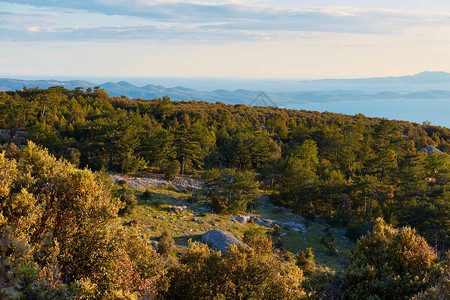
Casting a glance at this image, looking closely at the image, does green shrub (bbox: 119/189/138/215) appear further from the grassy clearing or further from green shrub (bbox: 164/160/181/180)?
green shrub (bbox: 164/160/181/180)

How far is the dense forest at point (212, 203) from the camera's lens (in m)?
7.04

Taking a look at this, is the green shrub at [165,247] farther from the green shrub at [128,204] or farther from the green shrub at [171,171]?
the green shrub at [171,171]

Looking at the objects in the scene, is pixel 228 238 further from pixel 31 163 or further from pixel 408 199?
pixel 408 199

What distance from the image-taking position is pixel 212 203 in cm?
2778

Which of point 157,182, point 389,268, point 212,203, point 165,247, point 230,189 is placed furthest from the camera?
point 157,182

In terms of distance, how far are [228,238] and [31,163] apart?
1332cm

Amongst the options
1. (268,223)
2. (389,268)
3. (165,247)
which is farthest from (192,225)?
(389,268)

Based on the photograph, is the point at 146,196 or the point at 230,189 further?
the point at 230,189

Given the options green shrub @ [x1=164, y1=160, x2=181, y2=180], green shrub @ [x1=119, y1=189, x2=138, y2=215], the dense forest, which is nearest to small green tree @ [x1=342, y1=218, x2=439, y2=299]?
the dense forest

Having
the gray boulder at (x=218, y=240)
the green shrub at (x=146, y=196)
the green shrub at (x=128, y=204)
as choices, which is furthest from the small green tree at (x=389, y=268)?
the green shrub at (x=146, y=196)

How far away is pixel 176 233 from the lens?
67.0ft

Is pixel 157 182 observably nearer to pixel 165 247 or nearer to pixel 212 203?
pixel 212 203

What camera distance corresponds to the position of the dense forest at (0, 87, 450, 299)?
704 cm

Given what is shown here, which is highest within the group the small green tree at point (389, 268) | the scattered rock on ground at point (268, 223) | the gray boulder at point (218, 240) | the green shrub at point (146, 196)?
the small green tree at point (389, 268)
